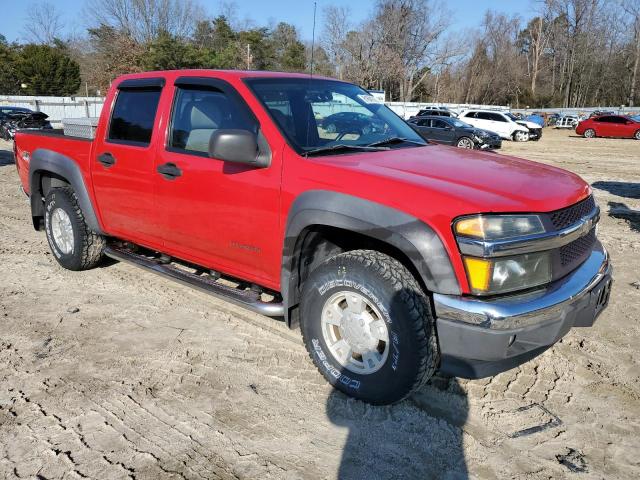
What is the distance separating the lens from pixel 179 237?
4.01m

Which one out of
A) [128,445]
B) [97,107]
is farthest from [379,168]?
[97,107]

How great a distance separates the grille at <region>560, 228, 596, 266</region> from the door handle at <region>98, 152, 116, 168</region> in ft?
11.3

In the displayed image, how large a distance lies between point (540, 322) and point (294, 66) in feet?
201

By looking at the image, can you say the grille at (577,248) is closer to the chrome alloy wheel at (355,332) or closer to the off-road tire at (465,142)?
the chrome alloy wheel at (355,332)

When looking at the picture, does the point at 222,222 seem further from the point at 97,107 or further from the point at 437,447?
the point at 97,107

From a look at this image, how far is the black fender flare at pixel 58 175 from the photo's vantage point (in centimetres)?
479

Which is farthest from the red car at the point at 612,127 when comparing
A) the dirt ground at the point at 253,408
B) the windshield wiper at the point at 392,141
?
the windshield wiper at the point at 392,141

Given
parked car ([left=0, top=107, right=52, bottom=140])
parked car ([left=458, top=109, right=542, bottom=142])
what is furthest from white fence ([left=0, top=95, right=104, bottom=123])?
parked car ([left=458, top=109, right=542, bottom=142])

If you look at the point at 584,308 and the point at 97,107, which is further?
the point at 97,107

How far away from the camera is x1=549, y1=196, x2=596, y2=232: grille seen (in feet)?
9.20

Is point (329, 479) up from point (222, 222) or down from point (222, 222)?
down

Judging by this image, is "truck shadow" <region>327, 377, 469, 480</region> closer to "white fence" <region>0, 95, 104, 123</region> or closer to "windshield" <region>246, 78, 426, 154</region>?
"windshield" <region>246, 78, 426, 154</region>

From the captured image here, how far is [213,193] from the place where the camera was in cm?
360

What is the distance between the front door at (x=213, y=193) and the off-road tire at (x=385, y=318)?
1.41 feet
